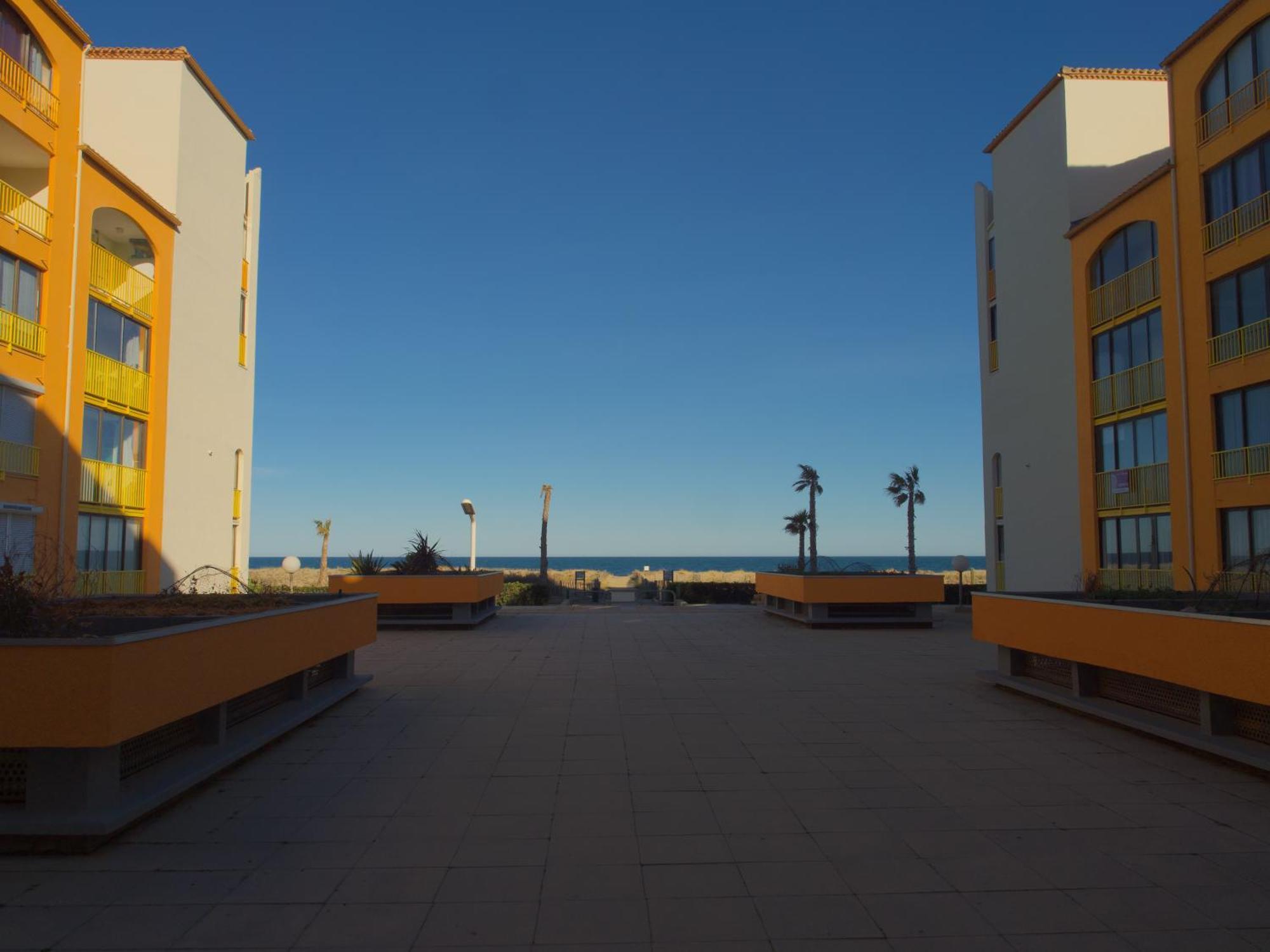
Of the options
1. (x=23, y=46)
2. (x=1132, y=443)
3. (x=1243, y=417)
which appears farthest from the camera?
(x=1132, y=443)

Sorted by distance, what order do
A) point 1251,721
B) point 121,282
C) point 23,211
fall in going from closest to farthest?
point 1251,721 < point 23,211 < point 121,282

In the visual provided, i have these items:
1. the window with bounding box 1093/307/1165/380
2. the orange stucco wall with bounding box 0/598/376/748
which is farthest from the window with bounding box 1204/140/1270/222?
the orange stucco wall with bounding box 0/598/376/748

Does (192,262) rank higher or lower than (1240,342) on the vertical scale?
higher

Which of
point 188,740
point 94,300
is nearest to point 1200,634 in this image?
point 188,740

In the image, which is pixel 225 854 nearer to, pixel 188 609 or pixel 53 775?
pixel 53 775

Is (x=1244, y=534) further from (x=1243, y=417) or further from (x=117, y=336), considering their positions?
(x=117, y=336)

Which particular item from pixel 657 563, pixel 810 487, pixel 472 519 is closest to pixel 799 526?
pixel 810 487

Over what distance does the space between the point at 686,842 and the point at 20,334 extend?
58.3 ft

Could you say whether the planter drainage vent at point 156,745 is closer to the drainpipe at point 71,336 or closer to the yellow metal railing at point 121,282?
the drainpipe at point 71,336

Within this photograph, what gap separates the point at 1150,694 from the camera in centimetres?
827

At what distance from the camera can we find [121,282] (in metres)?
20.8

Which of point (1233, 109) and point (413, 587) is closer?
point (1233, 109)

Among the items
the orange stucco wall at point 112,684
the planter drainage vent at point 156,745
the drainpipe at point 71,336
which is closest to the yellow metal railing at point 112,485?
the drainpipe at point 71,336

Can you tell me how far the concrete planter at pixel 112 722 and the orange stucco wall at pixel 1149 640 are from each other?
7416mm
